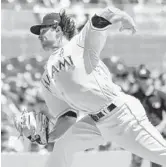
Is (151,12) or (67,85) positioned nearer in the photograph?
(67,85)

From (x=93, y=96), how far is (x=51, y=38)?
282 millimetres

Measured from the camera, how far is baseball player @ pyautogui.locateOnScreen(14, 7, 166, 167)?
1.80 metres

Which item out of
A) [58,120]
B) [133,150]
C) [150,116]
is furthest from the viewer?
[150,116]

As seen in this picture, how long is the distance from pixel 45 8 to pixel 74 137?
2.48 metres

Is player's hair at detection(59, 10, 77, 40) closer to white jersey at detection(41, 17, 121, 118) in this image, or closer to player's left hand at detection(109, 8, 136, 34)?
white jersey at detection(41, 17, 121, 118)

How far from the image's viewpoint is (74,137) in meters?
1.93

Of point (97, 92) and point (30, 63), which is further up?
point (97, 92)

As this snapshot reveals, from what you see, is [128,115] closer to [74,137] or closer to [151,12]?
[74,137]

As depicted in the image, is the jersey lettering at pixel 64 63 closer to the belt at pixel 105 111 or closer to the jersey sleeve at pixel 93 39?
the jersey sleeve at pixel 93 39

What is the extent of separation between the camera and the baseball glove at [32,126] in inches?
77.2

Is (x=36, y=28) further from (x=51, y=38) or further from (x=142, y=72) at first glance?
(x=142, y=72)

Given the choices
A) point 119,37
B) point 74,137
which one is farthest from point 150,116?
point 74,137

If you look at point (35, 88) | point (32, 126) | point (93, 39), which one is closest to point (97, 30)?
point (93, 39)

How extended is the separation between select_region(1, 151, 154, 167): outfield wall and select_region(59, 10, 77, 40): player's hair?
95 cm
